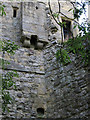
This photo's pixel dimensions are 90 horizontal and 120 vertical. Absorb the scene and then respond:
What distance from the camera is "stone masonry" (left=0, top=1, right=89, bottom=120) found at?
20.6ft

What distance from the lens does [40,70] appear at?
24.8 ft

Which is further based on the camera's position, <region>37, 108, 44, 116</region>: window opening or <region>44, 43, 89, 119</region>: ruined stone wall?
<region>37, 108, 44, 116</region>: window opening

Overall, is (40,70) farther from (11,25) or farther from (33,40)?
(11,25)

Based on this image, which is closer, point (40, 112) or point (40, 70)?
point (40, 112)

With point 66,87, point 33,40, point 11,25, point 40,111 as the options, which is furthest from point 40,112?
point 11,25

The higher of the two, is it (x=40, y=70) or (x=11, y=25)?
(x=11, y=25)

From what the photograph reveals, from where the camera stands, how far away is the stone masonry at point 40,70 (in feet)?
20.6

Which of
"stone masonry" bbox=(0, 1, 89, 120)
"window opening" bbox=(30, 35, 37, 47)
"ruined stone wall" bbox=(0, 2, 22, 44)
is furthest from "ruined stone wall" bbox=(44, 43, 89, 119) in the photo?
"ruined stone wall" bbox=(0, 2, 22, 44)

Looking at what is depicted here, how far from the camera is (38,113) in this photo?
698 centimetres

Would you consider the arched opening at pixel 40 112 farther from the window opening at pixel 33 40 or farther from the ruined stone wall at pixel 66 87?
the window opening at pixel 33 40

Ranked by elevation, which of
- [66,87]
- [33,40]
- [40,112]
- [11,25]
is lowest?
[40,112]

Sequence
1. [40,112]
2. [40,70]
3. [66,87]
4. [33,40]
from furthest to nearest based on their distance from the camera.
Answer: [33,40], [40,70], [40,112], [66,87]

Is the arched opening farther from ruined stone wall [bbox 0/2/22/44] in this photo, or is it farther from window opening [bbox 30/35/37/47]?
ruined stone wall [bbox 0/2/22/44]

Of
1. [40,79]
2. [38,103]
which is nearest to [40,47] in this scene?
[40,79]
